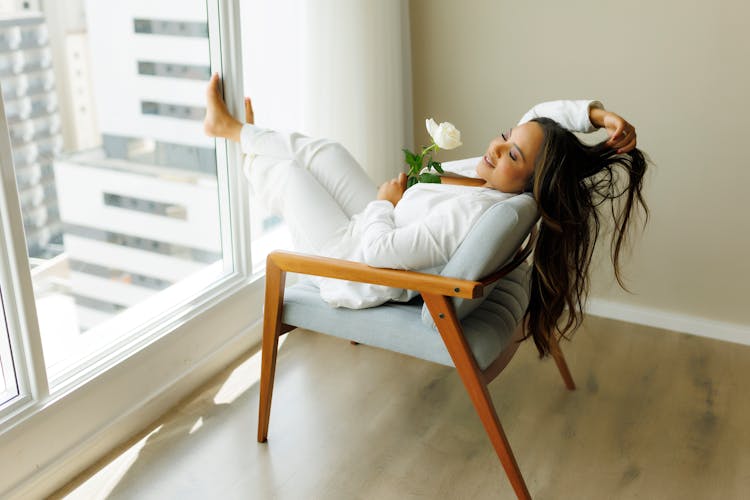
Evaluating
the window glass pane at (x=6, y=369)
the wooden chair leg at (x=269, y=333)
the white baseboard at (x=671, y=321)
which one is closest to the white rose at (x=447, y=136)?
the wooden chair leg at (x=269, y=333)

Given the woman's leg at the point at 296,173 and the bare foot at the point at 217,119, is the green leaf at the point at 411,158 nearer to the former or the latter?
the woman's leg at the point at 296,173

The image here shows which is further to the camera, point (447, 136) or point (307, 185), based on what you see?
point (307, 185)

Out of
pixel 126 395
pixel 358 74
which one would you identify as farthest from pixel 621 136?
pixel 126 395

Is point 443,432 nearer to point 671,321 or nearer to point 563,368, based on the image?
point 563,368

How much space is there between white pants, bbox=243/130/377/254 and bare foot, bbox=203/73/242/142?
0.09 meters

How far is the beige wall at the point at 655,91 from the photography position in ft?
8.55

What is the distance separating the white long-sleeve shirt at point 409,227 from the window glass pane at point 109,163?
318mm

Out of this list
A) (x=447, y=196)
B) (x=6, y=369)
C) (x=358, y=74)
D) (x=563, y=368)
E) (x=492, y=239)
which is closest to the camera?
(x=492, y=239)

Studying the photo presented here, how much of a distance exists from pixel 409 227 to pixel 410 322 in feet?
0.83

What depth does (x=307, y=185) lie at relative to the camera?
227 centimetres

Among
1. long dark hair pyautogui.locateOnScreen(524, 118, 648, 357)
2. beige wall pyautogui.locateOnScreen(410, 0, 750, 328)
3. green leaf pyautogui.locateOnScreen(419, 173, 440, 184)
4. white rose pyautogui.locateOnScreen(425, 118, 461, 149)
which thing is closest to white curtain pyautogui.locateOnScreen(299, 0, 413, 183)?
beige wall pyautogui.locateOnScreen(410, 0, 750, 328)

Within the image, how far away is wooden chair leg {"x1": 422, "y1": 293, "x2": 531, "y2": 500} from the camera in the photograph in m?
1.82

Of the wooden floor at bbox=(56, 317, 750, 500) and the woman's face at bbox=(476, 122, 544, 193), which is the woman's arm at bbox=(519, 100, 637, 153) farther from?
the wooden floor at bbox=(56, 317, 750, 500)

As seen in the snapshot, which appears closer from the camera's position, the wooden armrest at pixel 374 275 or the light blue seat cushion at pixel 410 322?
the wooden armrest at pixel 374 275
